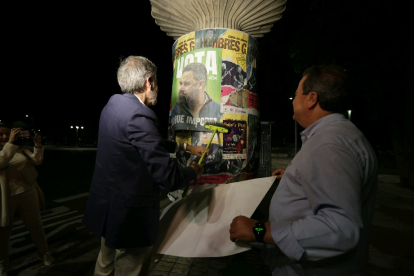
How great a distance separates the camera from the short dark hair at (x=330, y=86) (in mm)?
1392

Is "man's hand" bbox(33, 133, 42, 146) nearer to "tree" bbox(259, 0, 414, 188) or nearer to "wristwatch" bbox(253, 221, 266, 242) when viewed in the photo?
"wristwatch" bbox(253, 221, 266, 242)

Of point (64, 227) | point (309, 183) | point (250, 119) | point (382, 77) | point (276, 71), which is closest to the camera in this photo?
point (309, 183)

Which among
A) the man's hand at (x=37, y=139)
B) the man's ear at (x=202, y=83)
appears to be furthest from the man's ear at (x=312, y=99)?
the man's hand at (x=37, y=139)

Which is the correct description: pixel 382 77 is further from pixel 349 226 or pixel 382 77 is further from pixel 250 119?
pixel 349 226

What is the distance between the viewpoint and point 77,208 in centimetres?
720

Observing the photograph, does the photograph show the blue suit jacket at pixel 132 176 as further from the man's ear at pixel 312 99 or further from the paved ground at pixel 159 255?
the man's ear at pixel 312 99

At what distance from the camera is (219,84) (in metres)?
3.29

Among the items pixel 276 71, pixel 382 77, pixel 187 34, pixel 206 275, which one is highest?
pixel 276 71

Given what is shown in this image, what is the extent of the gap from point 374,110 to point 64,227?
485 inches

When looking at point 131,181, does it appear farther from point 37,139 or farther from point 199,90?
point 37,139

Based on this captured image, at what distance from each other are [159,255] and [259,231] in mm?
3512

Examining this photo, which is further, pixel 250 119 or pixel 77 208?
pixel 77 208

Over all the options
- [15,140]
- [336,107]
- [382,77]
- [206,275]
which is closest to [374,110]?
[382,77]

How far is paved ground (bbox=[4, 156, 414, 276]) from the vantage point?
3729 millimetres
